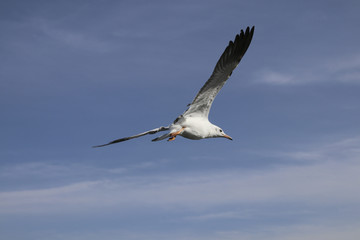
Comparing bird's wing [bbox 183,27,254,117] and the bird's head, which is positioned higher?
bird's wing [bbox 183,27,254,117]

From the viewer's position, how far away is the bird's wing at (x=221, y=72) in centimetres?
1512

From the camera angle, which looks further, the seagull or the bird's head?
the bird's head

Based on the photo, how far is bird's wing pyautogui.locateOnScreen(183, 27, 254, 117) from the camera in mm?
15125

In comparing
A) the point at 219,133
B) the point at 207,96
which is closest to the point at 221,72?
the point at 207,96

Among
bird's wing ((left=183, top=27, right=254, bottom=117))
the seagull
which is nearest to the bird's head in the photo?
the seagull

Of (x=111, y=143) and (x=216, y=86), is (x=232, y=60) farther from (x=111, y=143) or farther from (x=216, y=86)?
(x=111, y=143)

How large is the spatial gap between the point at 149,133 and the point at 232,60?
4.48 meters

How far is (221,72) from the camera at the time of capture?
15.2m

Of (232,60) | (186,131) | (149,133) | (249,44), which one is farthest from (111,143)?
(249,44)

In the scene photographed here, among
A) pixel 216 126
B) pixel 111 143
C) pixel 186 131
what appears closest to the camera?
pixel 111 143

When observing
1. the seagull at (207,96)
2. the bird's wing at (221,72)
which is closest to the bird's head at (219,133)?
the seagull at (207,96)

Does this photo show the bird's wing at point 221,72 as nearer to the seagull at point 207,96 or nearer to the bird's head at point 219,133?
the seagull at point 207,96

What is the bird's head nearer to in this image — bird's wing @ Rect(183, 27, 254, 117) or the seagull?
the seagull

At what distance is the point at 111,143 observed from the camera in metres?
13.8
